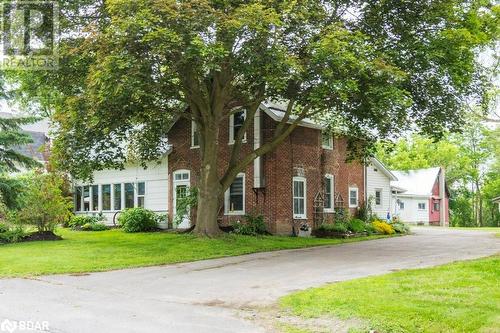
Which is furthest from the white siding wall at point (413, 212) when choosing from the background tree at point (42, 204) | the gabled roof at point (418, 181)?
the background tree at point (42, 204)

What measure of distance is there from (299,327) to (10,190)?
16601mm

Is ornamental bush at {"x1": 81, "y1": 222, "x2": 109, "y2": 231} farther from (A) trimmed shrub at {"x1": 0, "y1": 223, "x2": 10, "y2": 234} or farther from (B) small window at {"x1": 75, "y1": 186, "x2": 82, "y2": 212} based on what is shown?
(A) trimmed shrub at {"x1": 0, "y1": 223, "x2": 10, "y2": 234}

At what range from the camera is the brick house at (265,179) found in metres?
24.1

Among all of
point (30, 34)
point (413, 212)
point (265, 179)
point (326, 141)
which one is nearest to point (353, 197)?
point (326, 141)

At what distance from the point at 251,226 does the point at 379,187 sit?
12.6 m

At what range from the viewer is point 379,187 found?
108 feet

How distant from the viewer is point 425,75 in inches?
734

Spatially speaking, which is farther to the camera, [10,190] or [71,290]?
[10,190]

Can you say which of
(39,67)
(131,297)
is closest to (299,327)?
(131,297)

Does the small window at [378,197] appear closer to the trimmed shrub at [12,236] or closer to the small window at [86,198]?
the small window at [86,198]

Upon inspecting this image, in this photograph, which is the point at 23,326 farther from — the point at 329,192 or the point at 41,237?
the point at 329,192

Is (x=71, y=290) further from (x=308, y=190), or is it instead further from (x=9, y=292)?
(x=308, y=190)

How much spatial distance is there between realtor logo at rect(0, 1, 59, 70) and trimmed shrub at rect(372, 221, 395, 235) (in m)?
17.2

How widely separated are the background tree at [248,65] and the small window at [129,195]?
9169 millimetres
